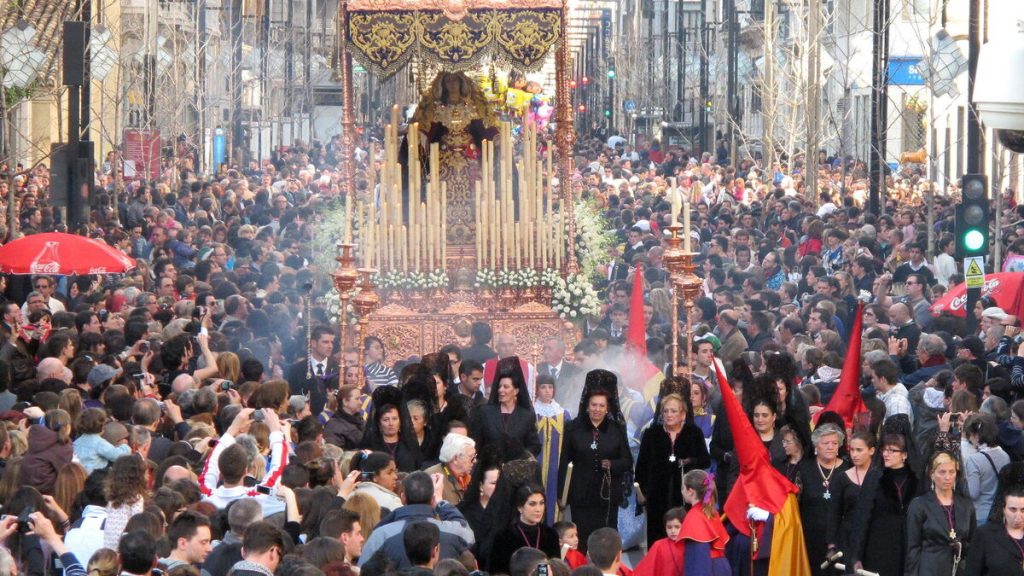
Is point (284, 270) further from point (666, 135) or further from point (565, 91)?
point (666, 135)

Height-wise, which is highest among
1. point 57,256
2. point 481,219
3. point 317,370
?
point 481,219

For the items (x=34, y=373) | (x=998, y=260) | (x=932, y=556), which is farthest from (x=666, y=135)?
(x=932, y=556)

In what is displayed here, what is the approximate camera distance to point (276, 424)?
1133 centimetres

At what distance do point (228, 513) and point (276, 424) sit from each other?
1.93 m

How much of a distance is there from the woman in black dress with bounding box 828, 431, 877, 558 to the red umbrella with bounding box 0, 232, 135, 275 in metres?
9.10

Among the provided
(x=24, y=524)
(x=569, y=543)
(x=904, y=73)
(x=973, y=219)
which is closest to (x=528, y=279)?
(x=973, y=219)

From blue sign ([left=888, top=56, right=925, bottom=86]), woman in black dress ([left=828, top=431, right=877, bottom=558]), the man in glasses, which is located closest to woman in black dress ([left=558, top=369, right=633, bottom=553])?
woman in black dress ([left=828, top=431, right=877, bottom=558])

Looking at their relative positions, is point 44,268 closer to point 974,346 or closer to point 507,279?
point 507,279

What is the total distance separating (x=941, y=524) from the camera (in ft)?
34.0

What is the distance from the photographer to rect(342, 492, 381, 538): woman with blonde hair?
378 inches

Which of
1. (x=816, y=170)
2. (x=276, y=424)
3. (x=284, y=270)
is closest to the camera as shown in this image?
(x=276, y=424)

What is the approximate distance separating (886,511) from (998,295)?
7.40 meters

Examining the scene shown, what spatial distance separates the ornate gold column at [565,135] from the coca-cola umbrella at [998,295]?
3.70 meters

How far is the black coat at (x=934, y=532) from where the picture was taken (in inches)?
408
